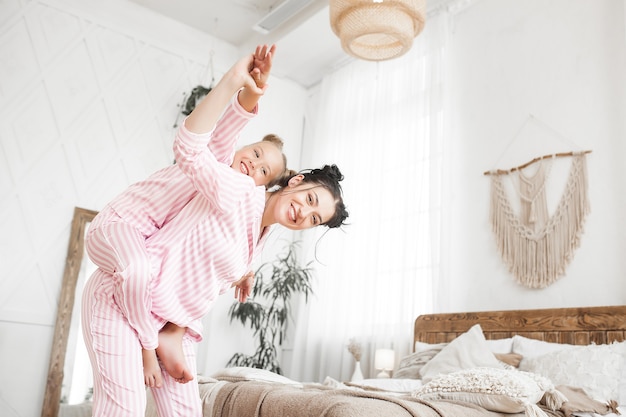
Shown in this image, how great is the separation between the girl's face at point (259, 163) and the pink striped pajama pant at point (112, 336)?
449 millimetres

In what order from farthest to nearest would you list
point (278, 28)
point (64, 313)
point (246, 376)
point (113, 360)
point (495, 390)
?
point (278, 28), point (64, 313), point (246, 376), point (495, 390), point (113, 360)

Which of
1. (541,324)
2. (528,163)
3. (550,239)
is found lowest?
(541,324)

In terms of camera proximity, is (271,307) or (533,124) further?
(271,307)

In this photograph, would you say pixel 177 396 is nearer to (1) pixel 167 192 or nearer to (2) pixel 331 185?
(1) pixel 167 192

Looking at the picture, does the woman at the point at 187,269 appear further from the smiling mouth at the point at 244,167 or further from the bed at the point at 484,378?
the bed at the point at 484,378

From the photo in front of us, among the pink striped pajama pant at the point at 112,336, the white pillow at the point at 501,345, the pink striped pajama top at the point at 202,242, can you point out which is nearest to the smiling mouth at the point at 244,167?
the pink striped pajama top at the point at 202,242

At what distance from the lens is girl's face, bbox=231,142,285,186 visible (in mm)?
1668

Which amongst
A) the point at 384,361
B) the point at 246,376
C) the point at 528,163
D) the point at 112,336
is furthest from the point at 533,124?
the point at 112,336

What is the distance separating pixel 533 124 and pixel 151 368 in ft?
11.6

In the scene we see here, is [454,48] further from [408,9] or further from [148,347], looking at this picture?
[148,347]

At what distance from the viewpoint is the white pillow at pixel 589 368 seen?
9.18 ft

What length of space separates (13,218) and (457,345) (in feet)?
11.9

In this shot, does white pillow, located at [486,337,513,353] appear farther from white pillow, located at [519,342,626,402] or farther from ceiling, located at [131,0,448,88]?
ceiling, located at [131,0,448,88]

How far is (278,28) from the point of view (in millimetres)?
5863
